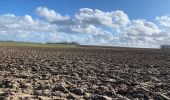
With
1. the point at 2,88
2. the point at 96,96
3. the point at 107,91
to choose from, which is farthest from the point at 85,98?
the point at 2,88

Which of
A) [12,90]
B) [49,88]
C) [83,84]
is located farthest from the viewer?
[83,84]

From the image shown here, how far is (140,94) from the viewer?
996 centimetres

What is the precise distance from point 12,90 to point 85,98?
2400mm

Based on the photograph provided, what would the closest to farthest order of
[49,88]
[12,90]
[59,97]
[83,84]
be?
1. [59,97]
2. [12,90]
3. [49,88]
4. [83,84]

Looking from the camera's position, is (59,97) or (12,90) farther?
(12,90)

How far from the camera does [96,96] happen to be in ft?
30.8

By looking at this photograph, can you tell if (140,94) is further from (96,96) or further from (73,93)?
(73,93)

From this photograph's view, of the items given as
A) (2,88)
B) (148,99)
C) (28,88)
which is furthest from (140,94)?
(2,88)

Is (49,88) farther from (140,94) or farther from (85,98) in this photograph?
(140,94)

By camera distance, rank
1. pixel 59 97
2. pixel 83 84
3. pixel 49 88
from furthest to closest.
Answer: pixel 83 84 → pixel 49 88 → pixel 59 97

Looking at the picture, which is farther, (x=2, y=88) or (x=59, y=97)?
(x=2, y=88)

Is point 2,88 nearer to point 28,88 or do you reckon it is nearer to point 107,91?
point 28,88

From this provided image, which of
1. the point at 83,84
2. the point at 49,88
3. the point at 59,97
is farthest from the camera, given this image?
the point at 83,84

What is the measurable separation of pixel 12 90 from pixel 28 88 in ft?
2.34
